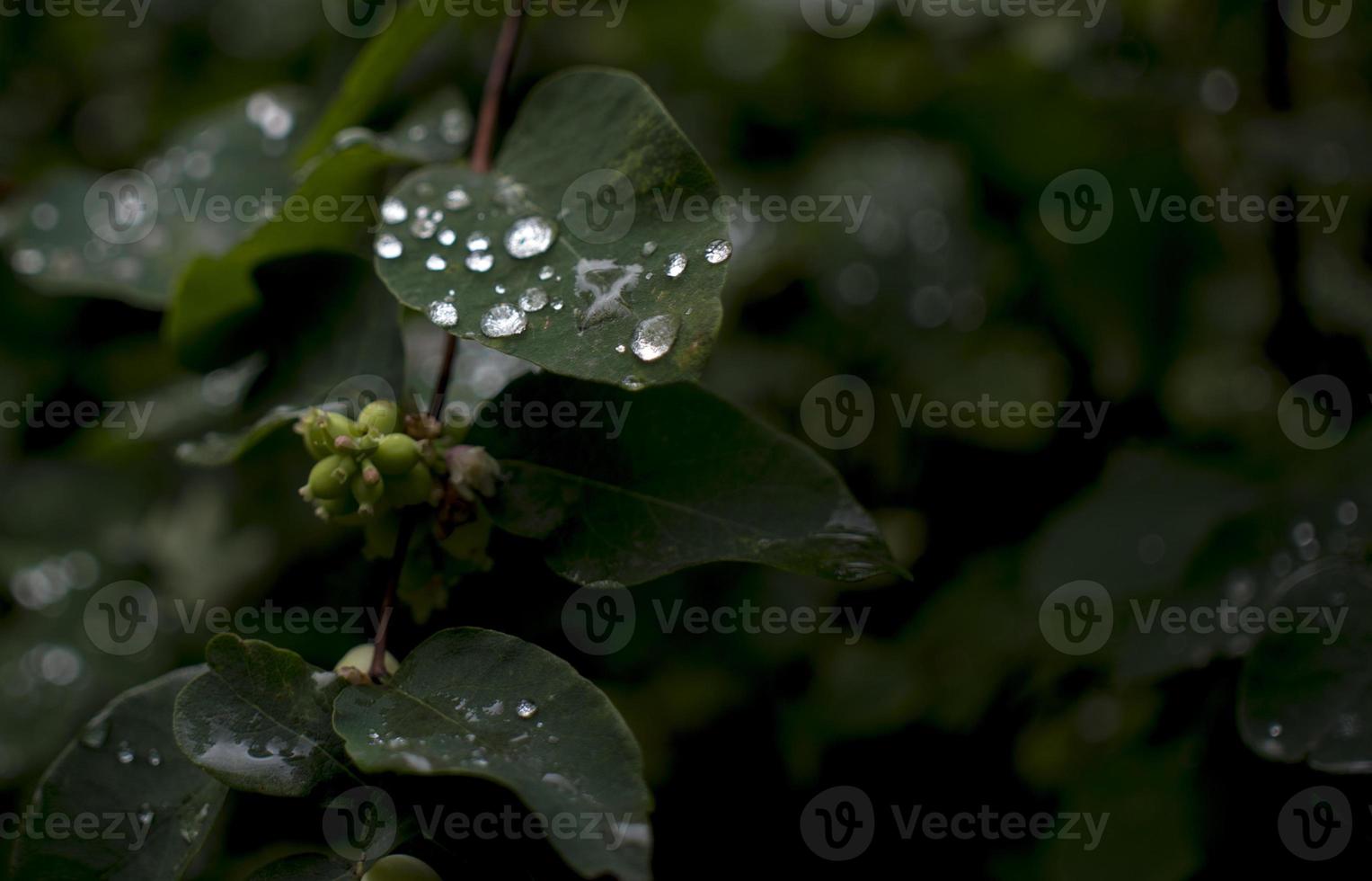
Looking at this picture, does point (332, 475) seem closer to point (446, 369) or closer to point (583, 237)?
point (446, 369)

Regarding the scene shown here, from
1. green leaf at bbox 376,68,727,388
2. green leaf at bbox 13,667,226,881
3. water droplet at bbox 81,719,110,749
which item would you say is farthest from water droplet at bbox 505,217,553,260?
water droplet at bbox 81,719,110,749

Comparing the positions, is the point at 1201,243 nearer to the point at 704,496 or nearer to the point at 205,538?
the point at 704,496


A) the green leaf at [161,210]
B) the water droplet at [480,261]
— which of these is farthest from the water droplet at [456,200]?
the green leaf at [161,210]

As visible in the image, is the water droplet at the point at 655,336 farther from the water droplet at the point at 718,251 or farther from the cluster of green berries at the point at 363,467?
the cluster of green berries at the point at 363,467

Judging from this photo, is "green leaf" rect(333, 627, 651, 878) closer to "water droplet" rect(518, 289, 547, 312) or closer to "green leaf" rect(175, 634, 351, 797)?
"green leaf" rect(175, 634, 351, 797)

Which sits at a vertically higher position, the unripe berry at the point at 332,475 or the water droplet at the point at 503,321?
the water droplet at the point at 503,321

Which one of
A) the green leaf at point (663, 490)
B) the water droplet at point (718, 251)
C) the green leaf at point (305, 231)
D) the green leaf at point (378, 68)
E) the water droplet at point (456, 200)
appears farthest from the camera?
the green leaf at point (378, 68)
